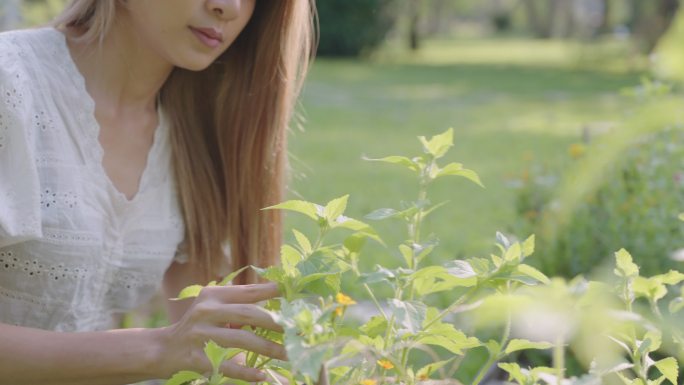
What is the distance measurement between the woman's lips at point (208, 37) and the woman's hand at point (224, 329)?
2.35ft

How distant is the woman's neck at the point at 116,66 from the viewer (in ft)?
6.79

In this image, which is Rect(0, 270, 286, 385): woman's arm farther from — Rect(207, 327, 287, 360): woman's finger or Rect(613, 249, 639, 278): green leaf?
Rect(613, 249, 639, 278): green leaf

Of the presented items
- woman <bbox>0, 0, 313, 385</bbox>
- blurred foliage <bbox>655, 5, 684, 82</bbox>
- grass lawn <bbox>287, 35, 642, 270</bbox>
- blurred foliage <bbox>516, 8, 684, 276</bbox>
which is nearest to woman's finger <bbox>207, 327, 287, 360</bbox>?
blurred foliage <bbox>655, 5, 684, 82</bbox>

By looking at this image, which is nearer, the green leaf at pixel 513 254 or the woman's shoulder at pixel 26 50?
the green leaf at pixel 513 254

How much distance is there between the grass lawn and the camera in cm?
750

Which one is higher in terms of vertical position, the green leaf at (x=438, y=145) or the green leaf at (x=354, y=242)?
the green leaf at (x=438, y=145)

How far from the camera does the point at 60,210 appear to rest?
6.24 feet

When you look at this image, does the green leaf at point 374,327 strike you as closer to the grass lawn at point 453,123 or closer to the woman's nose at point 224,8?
the woman's nose at point 224,8

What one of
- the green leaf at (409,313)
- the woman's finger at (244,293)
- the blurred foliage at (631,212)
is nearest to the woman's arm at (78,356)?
the woman's finger at (244,293)

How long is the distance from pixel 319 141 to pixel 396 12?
12914 millimetres

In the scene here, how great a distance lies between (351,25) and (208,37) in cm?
2090

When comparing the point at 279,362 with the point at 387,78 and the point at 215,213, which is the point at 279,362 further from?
the point at 387,78

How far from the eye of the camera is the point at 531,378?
1.06m

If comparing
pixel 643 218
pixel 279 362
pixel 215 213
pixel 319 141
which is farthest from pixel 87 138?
pixel 319 141
